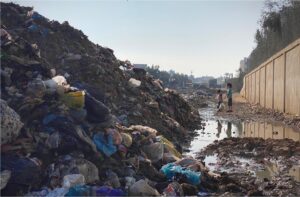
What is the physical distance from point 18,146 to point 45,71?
280cm

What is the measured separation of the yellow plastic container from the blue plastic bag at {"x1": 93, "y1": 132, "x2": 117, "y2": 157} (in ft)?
2.21

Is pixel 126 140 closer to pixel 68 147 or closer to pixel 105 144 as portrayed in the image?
pixel 105 144

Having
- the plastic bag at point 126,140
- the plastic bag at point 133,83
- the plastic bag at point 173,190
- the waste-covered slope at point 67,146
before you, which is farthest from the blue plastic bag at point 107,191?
the plastic bag at point 133,83

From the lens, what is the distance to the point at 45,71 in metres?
8.66

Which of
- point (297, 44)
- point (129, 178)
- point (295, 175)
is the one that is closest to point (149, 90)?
point (297, 44)

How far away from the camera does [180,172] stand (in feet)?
22.9

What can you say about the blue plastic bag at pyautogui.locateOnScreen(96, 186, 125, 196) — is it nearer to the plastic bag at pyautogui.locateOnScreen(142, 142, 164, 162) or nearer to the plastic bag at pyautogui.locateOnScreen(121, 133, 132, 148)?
the plastic bag at pyautogui.locateOnScreen(121, 133, 132, 148)

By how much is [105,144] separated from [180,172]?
50.1 inches

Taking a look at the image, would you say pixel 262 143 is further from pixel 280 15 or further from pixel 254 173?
pixel 280 15

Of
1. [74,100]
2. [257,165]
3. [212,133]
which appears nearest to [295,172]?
[257,165]

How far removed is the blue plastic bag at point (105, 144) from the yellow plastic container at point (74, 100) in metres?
0.67

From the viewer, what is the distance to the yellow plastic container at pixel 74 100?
24.3 feet

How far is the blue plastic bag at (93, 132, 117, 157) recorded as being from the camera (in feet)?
22.8

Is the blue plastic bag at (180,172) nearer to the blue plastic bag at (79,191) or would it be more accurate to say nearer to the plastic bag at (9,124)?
the blue plastic bag at (79,191)
